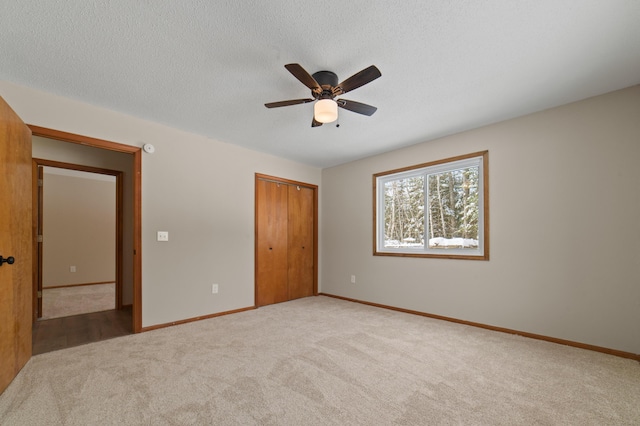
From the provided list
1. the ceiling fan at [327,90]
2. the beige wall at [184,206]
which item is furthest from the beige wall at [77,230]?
the ceiling fan at [327,90]

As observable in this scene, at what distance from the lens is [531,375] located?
2.11m

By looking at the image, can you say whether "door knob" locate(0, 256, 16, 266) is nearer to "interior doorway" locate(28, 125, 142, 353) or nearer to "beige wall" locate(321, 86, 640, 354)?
"interior doorway" locate(28, 125, 142, 353)

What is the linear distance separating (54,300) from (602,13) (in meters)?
7.25

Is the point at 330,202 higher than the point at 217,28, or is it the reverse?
the point at 217,28

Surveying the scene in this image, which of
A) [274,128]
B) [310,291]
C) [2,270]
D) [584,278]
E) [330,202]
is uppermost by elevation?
[274,128]

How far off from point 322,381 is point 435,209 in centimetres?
277

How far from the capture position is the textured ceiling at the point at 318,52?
163 centimetres

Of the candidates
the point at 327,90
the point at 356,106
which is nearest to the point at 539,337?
the point at 356,106

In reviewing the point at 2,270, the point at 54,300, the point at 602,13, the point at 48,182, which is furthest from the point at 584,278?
the point at 48,182

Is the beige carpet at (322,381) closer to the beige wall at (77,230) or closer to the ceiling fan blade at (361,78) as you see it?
the ceiling fan blade at (361,78)

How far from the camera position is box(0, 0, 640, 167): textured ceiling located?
1627 millimetres

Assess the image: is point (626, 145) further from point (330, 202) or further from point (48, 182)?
point (48, 182)

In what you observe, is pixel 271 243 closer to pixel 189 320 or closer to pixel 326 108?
pixel 189 320

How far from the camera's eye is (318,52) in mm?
1968
